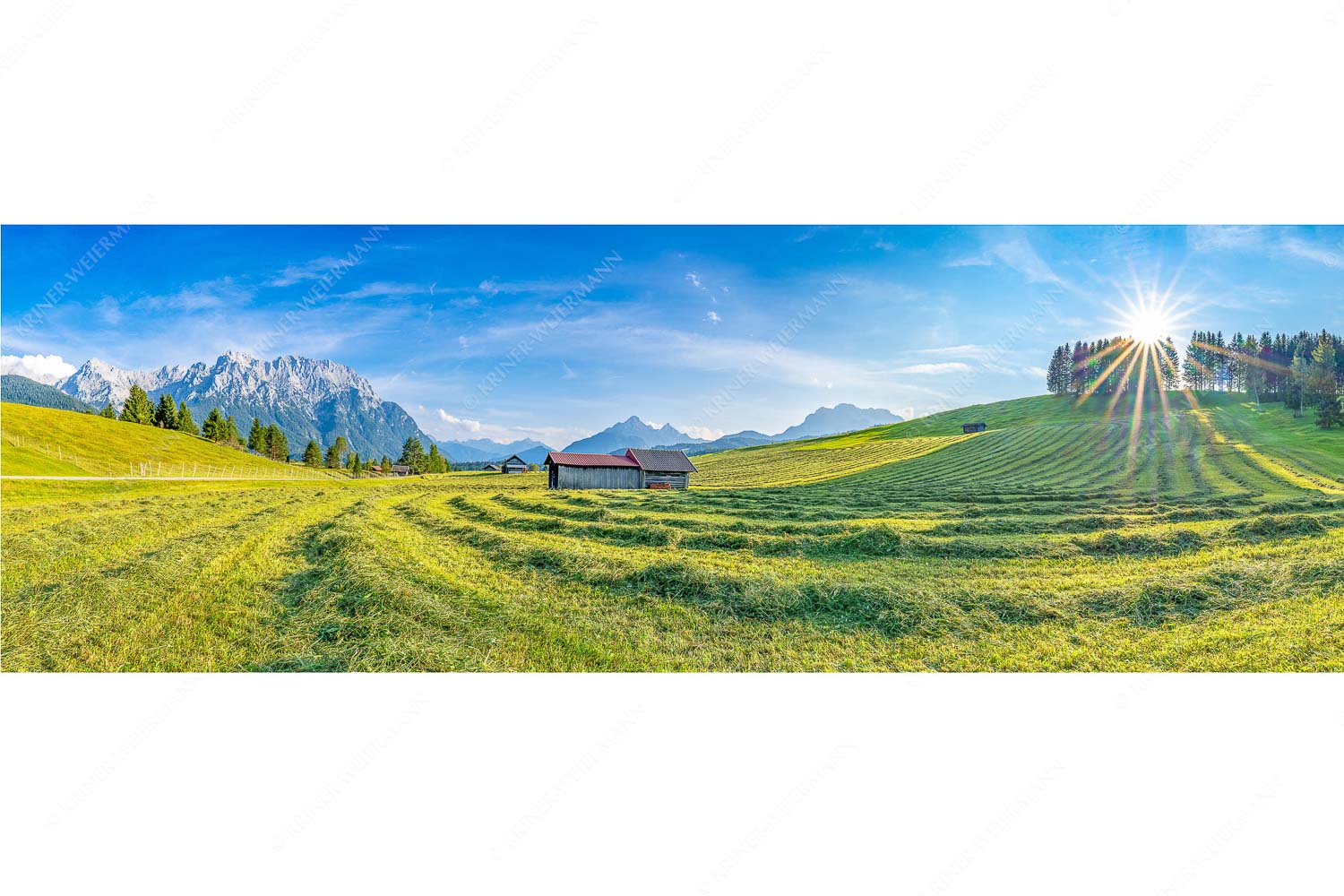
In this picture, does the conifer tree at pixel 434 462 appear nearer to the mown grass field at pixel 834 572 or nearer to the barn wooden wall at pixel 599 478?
the barn wooden wall at pixel 599 478

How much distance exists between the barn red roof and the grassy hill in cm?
667

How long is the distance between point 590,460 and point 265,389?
5866 millimetres

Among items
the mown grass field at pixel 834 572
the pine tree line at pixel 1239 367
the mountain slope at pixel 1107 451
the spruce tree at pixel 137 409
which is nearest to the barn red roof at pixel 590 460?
the mown grass field at pixel 834 572

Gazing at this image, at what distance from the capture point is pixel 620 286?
5812 mm

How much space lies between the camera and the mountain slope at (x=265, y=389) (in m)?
6.25

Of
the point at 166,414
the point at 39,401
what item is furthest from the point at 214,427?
the point at 166,414

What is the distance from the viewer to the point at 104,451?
11.2 m

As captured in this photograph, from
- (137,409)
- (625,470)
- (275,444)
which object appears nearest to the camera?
(137,409)

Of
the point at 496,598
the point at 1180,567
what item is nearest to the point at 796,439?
the point at 1180,567

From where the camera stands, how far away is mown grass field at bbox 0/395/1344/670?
3791 mm

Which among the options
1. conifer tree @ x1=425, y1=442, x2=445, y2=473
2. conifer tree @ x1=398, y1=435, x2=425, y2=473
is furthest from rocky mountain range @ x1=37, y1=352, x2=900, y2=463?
conifer tree @ x1=425, y1=442, x2=445, y2=473

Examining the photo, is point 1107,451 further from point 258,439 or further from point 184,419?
point 258,439

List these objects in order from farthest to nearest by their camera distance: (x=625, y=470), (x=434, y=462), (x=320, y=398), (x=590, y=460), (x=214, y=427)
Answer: (x=434, y=462)
(x=214, y=427)
(x=590, y=460)
(x=625, y=470)
(x=320, y=398)
